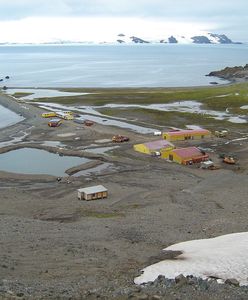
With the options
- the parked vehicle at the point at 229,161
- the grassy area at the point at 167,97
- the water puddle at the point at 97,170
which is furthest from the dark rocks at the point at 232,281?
the grassy area at the point at 167,97

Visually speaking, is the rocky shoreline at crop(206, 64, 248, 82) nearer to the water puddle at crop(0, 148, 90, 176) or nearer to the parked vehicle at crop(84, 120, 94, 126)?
the parked vehicle at crop(84, 120, 94, 126)

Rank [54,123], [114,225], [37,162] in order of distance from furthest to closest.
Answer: [54,123]
[37,162]
[114,225]

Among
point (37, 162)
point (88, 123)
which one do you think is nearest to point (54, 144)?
point (37, 162)

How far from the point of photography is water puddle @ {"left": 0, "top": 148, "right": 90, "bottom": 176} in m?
52.4

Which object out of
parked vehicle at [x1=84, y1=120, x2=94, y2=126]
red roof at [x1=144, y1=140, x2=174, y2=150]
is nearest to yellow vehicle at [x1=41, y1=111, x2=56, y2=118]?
parked vehicle at [x1=84, y1=120, x2=94, y2=126]

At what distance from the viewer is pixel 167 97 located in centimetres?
11062

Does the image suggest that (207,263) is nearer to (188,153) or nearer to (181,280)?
(181,280)

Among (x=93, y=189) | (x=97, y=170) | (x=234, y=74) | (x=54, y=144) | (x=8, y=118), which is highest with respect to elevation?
(x=234, y=74)

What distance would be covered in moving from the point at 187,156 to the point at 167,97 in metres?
58.6

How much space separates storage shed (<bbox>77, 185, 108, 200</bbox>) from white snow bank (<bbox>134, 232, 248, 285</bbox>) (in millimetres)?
14701

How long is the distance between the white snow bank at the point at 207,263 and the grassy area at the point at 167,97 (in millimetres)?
69113

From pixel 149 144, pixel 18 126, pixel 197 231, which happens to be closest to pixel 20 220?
pixel 197 231

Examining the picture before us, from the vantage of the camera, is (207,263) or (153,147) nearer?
(207,263)

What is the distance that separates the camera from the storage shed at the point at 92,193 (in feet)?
133
